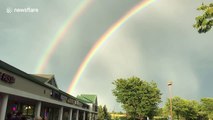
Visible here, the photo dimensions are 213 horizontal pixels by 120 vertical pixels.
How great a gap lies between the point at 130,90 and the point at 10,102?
2890cm

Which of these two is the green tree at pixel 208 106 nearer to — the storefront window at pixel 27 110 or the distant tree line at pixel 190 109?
the distant tree line at pixel 190 109

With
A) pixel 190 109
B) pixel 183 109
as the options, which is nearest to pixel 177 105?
pixel 183 109

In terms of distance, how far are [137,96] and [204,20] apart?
31290 mm

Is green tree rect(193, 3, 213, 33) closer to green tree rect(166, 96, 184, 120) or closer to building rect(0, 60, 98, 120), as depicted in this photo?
building rect(0, 60, 98, 120)

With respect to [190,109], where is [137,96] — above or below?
above

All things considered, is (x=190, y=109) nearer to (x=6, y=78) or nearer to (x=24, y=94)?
(x=24, y=94)

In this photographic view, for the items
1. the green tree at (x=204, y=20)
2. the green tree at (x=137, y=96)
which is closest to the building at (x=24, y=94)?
the green tree at (x=204, y=20)

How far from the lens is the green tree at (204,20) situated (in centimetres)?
1159

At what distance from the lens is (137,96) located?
136ft

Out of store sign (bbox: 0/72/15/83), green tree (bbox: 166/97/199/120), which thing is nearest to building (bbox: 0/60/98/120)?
store sign (bbox: 0/72/15/83)

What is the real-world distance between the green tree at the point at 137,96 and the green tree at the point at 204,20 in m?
30.1

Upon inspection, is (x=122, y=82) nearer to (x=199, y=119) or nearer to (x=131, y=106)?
(x=131, y=106)

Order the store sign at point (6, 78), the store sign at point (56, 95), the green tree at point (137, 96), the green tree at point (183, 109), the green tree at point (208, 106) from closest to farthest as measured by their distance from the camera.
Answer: the store sign at point (6, 78), the store sign at point (56, 95), the green tree at point (137, 96), the green tree at point (183, 109), the green tree at point (208, 106)

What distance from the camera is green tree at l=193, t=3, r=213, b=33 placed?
1159 cm
